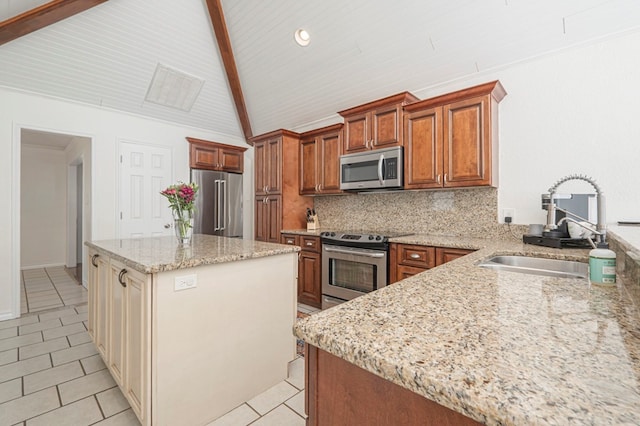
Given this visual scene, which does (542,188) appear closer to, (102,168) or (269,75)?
(269,75)

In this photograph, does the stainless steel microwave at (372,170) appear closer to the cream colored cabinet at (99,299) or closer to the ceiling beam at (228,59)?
the ceiling beam at (228,59)

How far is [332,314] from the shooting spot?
2.46 ft

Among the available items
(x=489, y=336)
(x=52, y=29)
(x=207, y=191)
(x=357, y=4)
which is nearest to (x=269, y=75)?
(x=357, y=4)

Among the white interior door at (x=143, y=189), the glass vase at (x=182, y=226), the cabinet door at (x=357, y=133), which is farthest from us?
the white interior door at (x=143, y=189)

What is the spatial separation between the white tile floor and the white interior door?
4.85ft

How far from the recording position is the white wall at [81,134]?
10.7 feet

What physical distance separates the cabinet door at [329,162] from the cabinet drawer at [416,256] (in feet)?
4.19

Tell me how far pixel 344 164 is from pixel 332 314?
2.85 meters

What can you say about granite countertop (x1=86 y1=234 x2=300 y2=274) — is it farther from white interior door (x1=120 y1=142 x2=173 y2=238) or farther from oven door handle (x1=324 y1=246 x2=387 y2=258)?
white interior door (x1=120 y1=142 x2=173 y2=238)

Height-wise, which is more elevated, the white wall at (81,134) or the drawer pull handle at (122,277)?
the white wall at (81,134)

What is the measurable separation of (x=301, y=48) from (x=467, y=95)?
6.32 feet

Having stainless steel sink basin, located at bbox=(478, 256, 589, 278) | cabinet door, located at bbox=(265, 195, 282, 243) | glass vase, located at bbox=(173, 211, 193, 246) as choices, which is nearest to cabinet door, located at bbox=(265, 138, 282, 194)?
cabinet door, located at bbox=(265, 195, 282, 243)

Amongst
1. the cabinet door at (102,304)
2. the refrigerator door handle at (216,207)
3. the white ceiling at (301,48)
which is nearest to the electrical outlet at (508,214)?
the white ceiling at (301,48)

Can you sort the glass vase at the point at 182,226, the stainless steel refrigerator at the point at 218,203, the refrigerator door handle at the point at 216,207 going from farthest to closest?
the refrigerator door handle at the point at 216,207 → the stainless steel refrigerator at the point at 218,203 → the glass vase at the point at 182,226
